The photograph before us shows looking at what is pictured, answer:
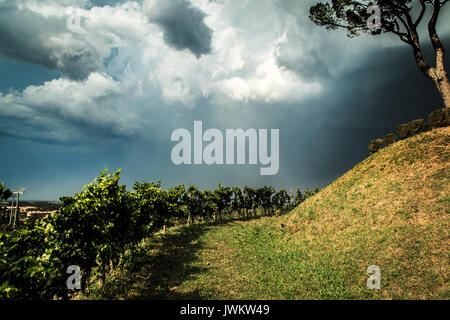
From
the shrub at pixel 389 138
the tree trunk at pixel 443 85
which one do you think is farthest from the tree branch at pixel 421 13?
the shrub at pixel 389 138

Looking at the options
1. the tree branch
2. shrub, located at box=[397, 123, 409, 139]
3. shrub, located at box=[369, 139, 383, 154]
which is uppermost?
the tree branch

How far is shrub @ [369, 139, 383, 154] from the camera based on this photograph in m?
27.3

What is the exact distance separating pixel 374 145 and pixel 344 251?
19081mm

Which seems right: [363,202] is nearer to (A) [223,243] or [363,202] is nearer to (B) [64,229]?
(A) [223,243]

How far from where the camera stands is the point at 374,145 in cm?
2762

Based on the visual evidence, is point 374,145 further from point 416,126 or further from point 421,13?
point 421,13

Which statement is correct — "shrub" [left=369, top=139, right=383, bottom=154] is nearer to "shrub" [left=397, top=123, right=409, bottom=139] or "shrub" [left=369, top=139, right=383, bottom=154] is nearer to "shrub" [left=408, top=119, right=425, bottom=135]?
"shrub" [left=397, top=123, right=409, bottom=139]

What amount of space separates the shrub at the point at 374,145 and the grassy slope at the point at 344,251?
106 inches

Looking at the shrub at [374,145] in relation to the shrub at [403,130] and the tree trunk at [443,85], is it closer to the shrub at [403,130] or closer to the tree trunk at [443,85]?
the shrub at [403,130]

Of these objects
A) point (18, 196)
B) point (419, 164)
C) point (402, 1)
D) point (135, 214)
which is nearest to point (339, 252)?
point (419, 164)

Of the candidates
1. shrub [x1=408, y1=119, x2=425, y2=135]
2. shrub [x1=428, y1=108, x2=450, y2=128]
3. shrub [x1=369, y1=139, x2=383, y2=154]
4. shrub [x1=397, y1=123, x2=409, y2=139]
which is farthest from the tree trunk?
shrub [x1=369, y1=139, x2=383, y2=154]

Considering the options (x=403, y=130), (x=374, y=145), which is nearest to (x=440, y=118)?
(x=403, y=130)

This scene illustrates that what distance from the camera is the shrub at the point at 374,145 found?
27.3m

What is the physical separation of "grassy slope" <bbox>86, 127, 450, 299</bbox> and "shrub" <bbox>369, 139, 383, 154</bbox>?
268cm
